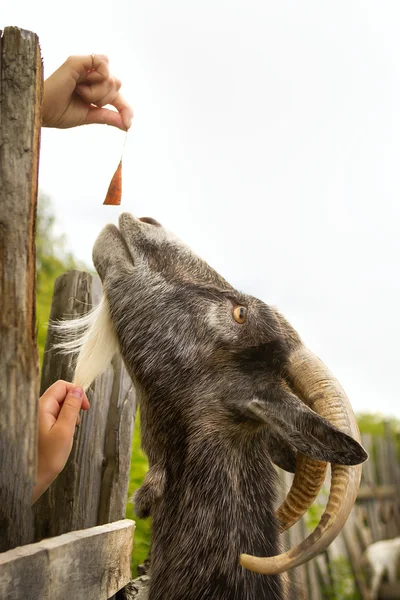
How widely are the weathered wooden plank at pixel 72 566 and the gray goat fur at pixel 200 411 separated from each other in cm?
21

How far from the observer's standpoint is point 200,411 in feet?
8.30

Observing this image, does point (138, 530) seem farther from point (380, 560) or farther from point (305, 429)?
point (380, 560)

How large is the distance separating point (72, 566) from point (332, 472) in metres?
0.98

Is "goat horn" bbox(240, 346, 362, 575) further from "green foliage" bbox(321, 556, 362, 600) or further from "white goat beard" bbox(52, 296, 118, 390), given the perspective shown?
"green foliage" bbox(321, 556, 362, 600)

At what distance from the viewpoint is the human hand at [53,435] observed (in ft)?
7.13

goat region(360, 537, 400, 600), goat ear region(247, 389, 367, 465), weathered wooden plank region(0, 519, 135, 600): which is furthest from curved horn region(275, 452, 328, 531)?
goat region(360, 537, 400, 600)

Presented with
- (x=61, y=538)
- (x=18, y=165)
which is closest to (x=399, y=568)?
(x=61, y=538)

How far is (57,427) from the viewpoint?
7.27ft

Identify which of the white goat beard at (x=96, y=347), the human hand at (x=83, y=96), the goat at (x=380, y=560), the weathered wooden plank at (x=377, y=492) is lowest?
the goat at (x=380, y=560)

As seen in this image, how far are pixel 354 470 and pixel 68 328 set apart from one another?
146 centimetres

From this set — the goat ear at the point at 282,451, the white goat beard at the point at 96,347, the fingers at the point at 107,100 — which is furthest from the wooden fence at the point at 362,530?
the fingers at the point at 107,100

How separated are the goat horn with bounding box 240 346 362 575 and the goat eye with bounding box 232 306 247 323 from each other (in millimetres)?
252

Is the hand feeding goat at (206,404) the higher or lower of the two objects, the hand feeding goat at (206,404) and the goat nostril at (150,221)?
the lower

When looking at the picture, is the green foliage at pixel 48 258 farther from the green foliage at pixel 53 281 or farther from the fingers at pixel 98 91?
the fingers at pixel 98 91
